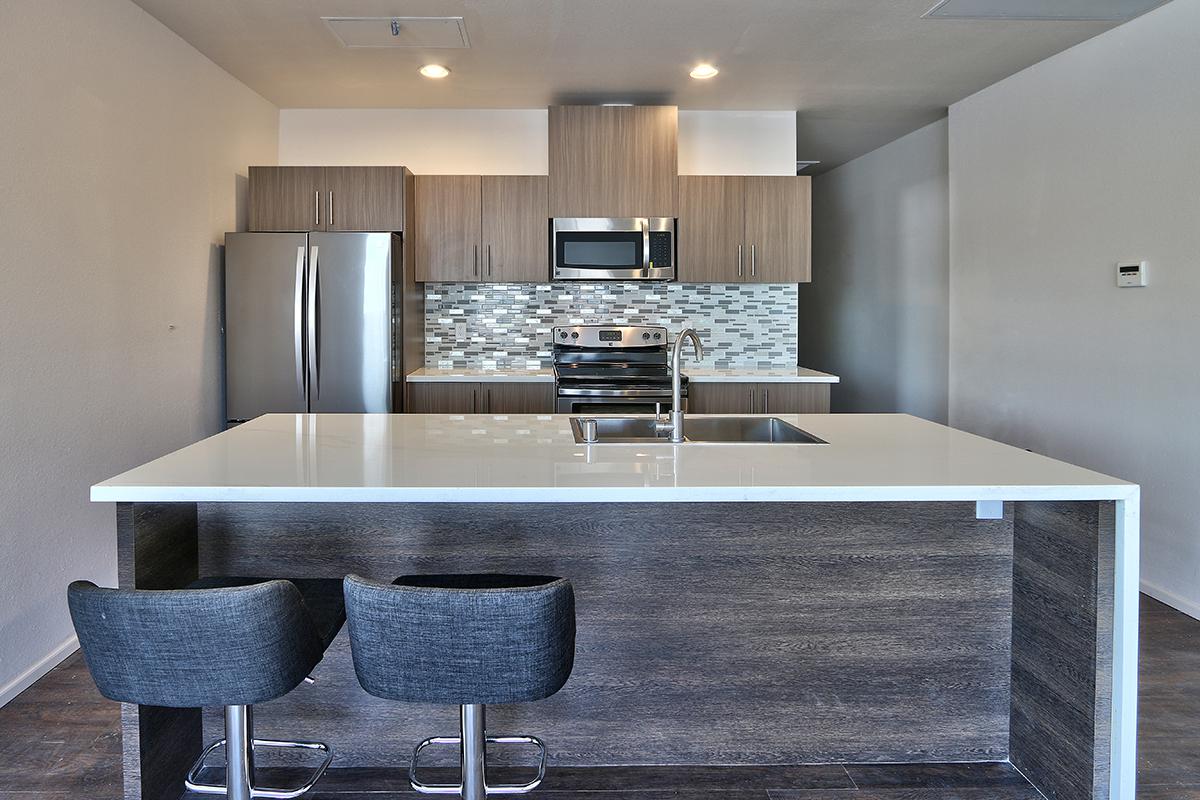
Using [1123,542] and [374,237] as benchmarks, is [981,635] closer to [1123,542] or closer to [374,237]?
[1123,542]

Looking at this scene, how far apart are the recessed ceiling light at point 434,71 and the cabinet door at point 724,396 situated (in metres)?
2.03

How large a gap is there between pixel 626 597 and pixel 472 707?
0.60 m

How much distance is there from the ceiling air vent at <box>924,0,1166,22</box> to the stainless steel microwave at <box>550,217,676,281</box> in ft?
5.99

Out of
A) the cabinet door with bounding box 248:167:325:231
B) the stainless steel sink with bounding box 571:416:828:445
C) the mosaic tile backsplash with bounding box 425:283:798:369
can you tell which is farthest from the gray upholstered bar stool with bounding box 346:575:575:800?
the mosaic tile backsplash with bounding box 425:283:798:369

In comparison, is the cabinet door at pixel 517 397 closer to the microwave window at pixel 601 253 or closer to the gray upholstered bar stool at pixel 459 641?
the microwave window at pixel 601 253

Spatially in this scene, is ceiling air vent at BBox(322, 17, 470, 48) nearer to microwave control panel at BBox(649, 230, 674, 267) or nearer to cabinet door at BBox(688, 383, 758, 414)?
microwave control panel at BBox(649, 230, 674, 267)

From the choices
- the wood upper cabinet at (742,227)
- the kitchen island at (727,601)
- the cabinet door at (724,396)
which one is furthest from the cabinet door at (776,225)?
the kitchen island at (727,601)

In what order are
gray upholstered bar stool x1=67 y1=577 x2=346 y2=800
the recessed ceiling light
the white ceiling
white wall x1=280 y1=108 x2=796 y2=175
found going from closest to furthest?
1. gray upholstered bar stool x1=67 y1=577 x2=346 y2=800
2. the white ceiling
3. the recessed ceiling light
4. white wall x1=280 y1=108 x2=796 y2=175

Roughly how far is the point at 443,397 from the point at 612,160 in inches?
62.7

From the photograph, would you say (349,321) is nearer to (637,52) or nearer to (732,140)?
(637,52)

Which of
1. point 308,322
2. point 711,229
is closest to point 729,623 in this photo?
point 308,322

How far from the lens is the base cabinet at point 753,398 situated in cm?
484

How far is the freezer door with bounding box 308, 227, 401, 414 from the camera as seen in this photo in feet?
14.4

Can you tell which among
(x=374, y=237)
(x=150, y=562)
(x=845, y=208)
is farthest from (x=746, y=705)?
(x=845, y=208)
